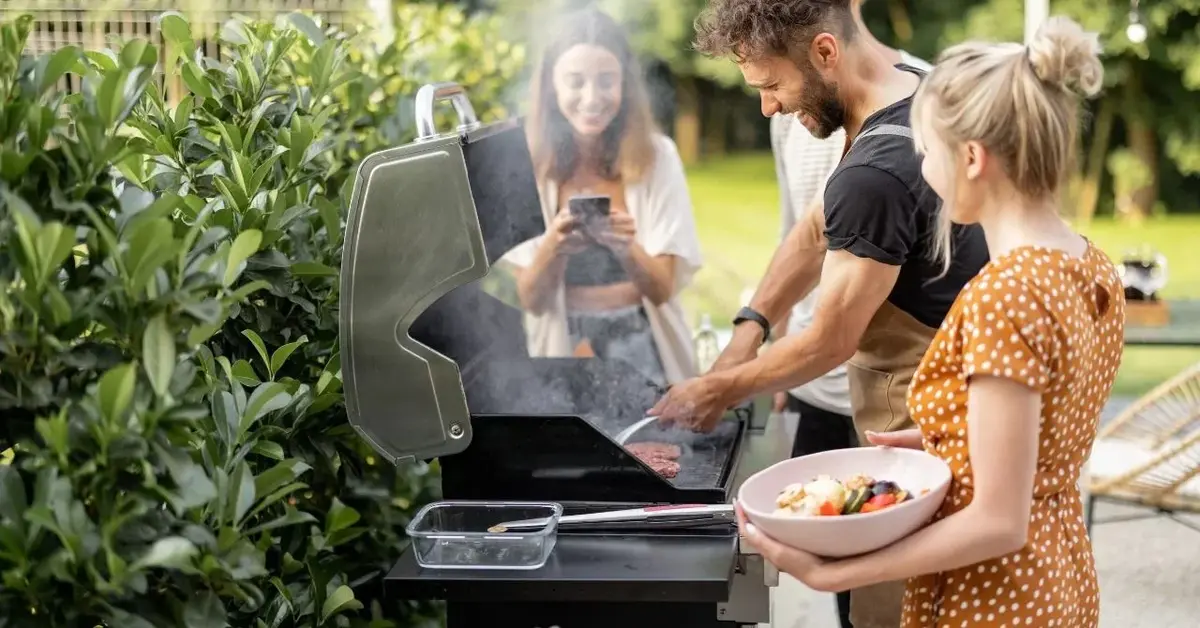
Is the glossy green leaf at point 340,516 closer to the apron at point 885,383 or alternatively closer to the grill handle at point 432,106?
the grill handle at point 432,106

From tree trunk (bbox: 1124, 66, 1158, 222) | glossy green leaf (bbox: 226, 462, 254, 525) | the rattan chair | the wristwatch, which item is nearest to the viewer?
glossy green leaf (bbox: 226, 462, 254, 525)

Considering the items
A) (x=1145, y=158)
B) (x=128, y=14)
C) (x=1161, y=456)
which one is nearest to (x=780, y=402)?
(x=1161, y=456)

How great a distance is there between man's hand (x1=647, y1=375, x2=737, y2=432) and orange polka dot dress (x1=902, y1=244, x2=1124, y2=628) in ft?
2.14

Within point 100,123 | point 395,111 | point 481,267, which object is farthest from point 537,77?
point 100,123

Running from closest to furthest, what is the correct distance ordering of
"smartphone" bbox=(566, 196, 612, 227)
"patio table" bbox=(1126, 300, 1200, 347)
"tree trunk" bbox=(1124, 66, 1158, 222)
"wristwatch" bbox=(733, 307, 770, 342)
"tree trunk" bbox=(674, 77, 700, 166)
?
"wristwatch" bbox=(733, 307, 770, 342) < "smartphone" bbox=(566, 196, 612, 227) < "patio table" bbox=(1126, 300, 1200, 347) < "tree trunk" bbox=(1124, 66, 1158, 222) < "tree trunk" bbox=(674, 77, 700, 166)

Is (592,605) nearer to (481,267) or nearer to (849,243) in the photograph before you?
(481,267)

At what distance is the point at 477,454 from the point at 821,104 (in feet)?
2.70

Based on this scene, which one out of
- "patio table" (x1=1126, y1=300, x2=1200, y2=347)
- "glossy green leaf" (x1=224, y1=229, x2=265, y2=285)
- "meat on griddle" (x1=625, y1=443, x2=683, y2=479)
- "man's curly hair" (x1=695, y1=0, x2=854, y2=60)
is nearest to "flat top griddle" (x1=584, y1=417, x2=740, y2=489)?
"meat on griddle" (x1=625, y1=443, x2=683, y2=479)

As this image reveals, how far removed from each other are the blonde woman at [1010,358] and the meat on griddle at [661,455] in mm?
554

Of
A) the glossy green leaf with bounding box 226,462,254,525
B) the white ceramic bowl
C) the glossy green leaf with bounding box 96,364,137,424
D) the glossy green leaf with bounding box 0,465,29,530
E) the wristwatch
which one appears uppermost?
the glossy green leaf with bounding box 96,364,137,424

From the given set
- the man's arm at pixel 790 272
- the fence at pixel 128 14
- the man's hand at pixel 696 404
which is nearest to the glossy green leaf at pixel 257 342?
the man's hand at pixel 696 404

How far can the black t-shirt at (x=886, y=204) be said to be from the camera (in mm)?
2047

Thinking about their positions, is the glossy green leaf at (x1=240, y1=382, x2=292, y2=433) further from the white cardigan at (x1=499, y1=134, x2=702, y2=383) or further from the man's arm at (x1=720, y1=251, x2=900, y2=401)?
the white cardigan at (x1=499, y1=134, x2=702, y2=383)

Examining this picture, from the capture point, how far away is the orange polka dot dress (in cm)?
149
